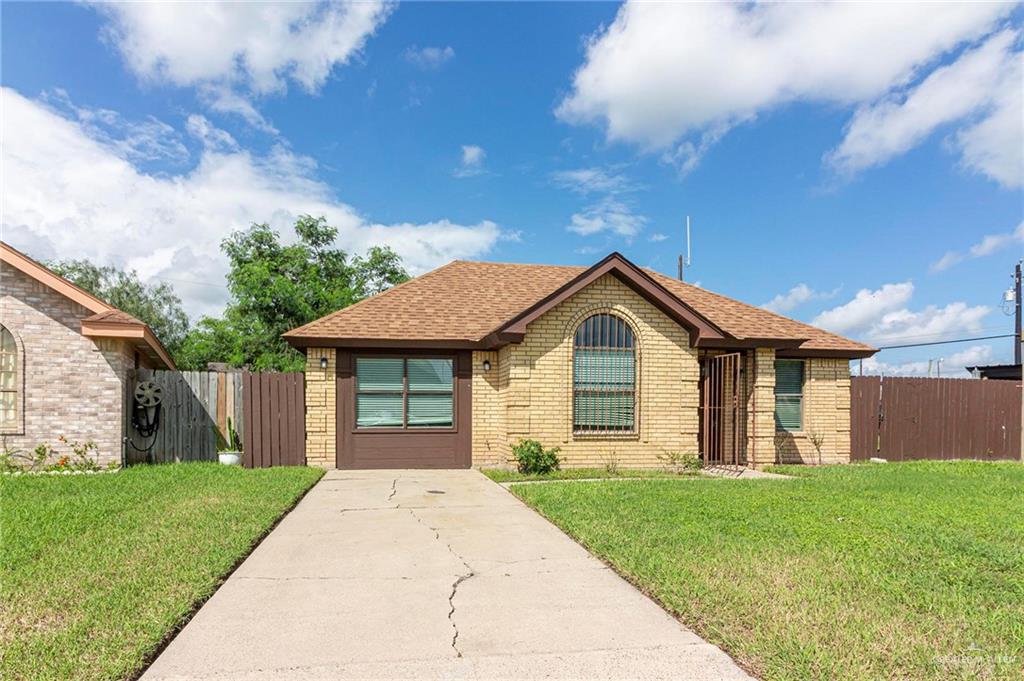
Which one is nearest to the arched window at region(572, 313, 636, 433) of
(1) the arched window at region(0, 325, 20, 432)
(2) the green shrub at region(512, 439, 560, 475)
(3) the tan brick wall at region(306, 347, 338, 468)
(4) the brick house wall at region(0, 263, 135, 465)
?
(2) the green shrub at region(512, 439, 560, 475)

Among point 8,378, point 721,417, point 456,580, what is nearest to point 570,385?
point 721,417

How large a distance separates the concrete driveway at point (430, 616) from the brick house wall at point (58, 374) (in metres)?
6.34

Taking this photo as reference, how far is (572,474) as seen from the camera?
1179 centimetres

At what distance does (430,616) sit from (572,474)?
759cm

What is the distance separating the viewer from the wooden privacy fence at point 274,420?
12.8 meters

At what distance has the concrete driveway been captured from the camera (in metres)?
3.62

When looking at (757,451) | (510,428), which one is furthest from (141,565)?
(757,451)

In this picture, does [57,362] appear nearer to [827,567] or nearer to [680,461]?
[680,461]

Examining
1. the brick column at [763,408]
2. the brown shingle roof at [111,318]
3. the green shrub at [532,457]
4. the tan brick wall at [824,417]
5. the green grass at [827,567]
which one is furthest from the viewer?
the tan brick wall at [824,417]

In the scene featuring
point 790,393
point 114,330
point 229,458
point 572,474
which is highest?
point 114,330

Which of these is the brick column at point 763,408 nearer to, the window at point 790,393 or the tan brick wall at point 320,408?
the window at point 790,393

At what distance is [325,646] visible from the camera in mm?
3902

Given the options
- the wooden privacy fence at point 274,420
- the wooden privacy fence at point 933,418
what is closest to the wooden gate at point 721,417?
the wooden privacy fence at point 933,418

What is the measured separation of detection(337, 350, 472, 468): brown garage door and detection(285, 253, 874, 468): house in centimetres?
2
